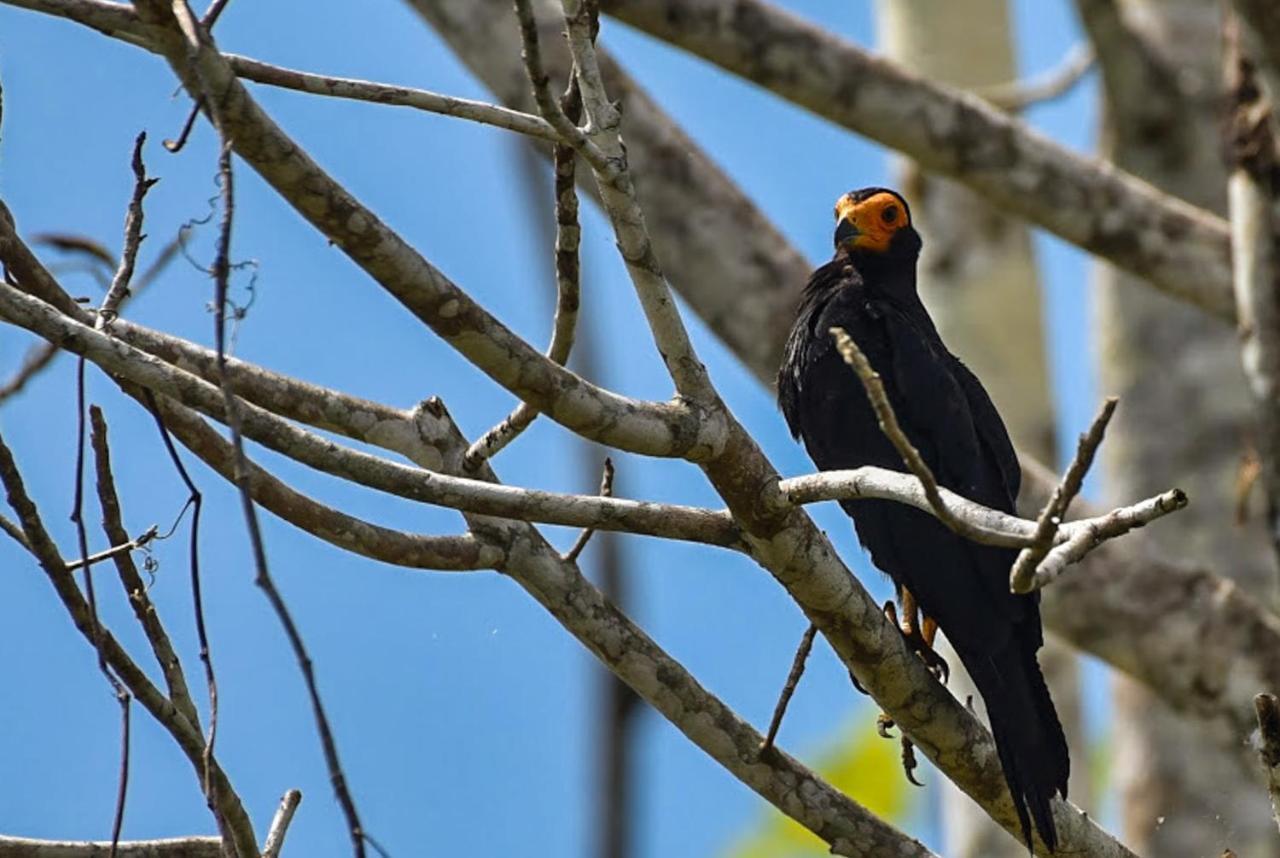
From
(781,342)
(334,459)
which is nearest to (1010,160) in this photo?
(781,342)

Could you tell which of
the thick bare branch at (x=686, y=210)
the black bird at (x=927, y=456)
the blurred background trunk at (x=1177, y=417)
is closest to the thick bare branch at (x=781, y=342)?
the thick bare branch at (x=686, y=210)

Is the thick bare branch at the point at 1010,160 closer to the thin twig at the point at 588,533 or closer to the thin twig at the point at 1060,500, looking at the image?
the thin twig at the point at 588,533

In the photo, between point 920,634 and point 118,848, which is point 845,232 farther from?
point 118,848

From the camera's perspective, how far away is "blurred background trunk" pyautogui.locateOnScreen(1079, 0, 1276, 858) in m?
7.34

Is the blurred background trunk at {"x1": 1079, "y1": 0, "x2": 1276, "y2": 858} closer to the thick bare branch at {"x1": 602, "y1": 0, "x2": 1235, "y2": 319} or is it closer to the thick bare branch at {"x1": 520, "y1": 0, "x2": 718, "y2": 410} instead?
the thick bare branch at {"x1": 602, "y1": 0, "x2": 1235, "y2": 319}

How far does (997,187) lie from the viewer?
20.0ft

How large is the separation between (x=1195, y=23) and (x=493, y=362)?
6.59 m

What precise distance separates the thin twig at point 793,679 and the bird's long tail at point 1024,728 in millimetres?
396

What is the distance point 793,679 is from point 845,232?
176 centimetres

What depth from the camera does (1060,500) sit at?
2.32m

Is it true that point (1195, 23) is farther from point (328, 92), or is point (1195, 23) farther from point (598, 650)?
point (328, 92)

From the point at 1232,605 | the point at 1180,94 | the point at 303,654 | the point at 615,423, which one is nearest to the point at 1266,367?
the point at 1232,605

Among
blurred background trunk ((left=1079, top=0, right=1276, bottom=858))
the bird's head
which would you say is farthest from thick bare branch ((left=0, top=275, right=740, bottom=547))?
blurred background trunk ((left=1079, top=0, right=1276, bottom=858))

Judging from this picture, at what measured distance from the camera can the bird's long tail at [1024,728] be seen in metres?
3.33
